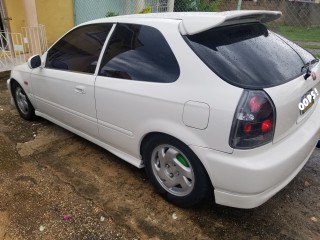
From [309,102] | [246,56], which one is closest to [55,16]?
[246,56]

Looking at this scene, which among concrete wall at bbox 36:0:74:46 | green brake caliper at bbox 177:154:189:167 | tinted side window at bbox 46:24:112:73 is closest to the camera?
green brake caliper at bbox 177:154:189:167

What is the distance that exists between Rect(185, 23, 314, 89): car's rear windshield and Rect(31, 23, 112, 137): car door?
119 centimetres

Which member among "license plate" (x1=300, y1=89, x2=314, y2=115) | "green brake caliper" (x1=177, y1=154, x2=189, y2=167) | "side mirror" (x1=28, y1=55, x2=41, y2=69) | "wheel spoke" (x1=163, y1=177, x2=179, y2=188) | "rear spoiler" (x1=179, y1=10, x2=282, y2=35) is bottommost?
"wheel spoke" (x1=163, y1=177, x2=179, y2=188)

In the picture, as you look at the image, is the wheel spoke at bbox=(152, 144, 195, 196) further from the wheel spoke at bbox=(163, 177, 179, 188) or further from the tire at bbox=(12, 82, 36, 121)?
the tire at bbox=(12, 82, 36, 121)

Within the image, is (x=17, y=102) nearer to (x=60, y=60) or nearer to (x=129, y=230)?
(x=60, y=60)

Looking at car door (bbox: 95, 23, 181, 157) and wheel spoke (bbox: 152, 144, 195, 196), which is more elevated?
car door (bbox: 95, 23, 181, 157)

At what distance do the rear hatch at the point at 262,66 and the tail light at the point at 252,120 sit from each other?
68mm

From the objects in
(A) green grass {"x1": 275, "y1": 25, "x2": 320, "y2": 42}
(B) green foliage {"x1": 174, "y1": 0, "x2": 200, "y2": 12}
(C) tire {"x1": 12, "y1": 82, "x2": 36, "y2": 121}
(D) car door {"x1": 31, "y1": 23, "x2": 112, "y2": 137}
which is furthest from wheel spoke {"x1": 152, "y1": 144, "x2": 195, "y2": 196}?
(A) green grass {"x1": 275, "y1": 25, "x2": 320, "y2": 42}

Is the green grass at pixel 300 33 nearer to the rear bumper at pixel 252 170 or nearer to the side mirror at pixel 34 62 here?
the side mirror at pixel 34 62

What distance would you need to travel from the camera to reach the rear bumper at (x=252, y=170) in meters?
2.20

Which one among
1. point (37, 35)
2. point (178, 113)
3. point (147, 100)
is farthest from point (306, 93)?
point (37, 35)

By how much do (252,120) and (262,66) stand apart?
502 mm

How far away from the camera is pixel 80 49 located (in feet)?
11.3

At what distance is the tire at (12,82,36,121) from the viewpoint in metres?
4.56
